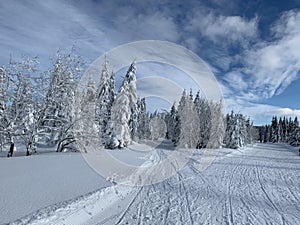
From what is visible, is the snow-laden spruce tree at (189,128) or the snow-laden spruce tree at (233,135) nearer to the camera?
the snow-laden spruce tree at (189,128)

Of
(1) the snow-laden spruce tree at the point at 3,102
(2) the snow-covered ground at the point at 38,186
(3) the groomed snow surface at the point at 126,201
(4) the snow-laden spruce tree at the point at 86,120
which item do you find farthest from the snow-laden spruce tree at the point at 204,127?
(2) the snow-covered ground at the point at 38,186

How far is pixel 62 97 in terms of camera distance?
1446cm

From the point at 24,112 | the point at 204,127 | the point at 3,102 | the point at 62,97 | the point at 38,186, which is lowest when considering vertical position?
the point at 38,186

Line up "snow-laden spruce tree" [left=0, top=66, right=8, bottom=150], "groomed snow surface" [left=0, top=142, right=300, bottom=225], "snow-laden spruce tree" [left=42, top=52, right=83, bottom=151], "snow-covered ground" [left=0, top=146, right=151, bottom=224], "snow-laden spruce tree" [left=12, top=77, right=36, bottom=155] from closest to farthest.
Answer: "snow-covered ground" [left=0, top=146, right=151, bottom=224]
"groomed snow surface" [left=0, top=142, right=300, bottom=225]
"snow-laden spruce tree" [left=0, top=66, right=8, bottom=150]
"snow-laden spruce tree" [left=12, top=77, right=36, bottom=155]
"snow-laden spruce tree" [left=42, top=52, right=83, bottom=151]

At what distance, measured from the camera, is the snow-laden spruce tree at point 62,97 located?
13945 mm

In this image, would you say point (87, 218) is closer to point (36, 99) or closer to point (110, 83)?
point (36, 99)

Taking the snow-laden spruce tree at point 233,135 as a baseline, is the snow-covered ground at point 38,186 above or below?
below

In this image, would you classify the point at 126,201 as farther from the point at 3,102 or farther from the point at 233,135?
the point at 233,135

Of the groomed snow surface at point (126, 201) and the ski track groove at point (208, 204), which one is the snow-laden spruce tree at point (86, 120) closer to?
the groomed snow surface at point (126, 201)

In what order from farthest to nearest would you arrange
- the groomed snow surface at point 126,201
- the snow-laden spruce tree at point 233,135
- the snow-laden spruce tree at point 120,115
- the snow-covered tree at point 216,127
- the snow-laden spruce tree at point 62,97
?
the snow-laden spruce tree at point 233,135, the snow-covered tree at point 216,127, the snow-laden spruce tree at point 120,115, the snow-laden spruce tree at point 62,97, the groomed snow surface at point 126,201

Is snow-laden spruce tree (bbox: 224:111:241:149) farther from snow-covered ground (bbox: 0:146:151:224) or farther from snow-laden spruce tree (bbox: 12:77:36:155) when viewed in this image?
snow-covered ground (bbox: 0:146:151:224)

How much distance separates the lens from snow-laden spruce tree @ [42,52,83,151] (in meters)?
13.9

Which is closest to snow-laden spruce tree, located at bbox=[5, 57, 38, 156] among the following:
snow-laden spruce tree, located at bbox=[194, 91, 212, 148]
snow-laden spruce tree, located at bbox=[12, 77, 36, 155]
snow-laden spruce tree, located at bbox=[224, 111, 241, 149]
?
snow-laden spruce tree, located at bbox=[12, 77, 36, 155]

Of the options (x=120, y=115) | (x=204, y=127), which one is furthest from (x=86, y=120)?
(x=204, y=127)
